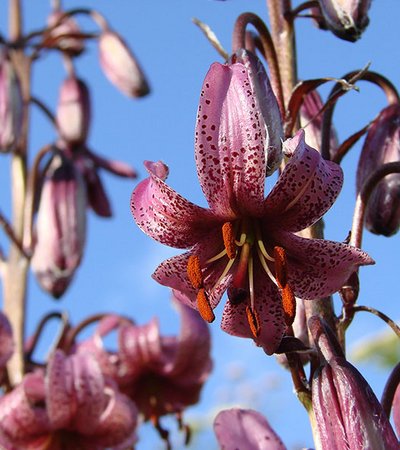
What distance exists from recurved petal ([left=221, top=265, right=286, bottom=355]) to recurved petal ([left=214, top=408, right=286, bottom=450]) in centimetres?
15

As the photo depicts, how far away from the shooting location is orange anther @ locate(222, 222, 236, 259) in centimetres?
106

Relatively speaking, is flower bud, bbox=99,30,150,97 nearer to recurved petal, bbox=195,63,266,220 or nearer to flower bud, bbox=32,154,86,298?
flower bud, bbox=32,154,86,298

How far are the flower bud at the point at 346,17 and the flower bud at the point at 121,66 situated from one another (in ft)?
4.66

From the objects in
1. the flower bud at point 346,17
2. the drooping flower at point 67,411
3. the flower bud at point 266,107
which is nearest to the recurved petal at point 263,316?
the flower bud at point 266,107

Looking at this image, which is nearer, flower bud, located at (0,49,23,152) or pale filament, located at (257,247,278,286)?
pale filament, located at (257,247,278,286)

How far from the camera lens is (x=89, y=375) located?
77.8 inches

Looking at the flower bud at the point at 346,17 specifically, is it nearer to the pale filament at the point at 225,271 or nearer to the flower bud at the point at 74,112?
the pale filament at the point at 225,271

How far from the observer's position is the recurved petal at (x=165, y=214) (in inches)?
42.7

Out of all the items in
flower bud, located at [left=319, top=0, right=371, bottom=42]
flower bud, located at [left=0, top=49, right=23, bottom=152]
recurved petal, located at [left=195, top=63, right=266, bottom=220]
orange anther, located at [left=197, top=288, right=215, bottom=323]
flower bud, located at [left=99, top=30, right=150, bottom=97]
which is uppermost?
flower bud, located at [left=99, top=30, right=150, bottom=97]

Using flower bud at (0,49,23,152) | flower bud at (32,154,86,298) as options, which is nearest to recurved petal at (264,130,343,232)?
flower bud at (32,154,86,298)

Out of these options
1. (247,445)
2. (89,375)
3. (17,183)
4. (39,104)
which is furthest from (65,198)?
(247,445)

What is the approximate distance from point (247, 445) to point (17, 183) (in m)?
1.59

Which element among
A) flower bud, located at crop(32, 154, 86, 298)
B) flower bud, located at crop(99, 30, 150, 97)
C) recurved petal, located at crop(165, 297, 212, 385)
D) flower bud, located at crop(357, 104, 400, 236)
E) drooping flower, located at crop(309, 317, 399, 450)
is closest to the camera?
drooping flower, located at crop(309, 317, 399, 450)

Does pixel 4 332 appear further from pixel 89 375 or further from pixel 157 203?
pixel 157 203
